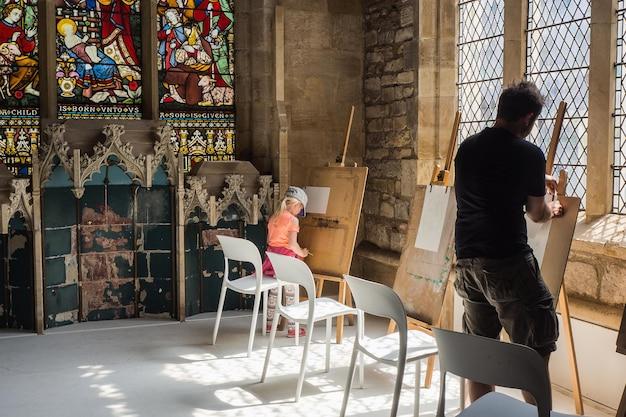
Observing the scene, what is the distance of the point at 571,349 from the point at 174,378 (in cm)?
237

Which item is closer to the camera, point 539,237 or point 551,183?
point 551,183

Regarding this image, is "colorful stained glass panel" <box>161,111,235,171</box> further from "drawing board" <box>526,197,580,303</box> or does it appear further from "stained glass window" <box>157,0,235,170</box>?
"drawing board" <box>526,197,580,303</box>

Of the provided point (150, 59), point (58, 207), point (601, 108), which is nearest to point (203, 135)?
point (150, 59)

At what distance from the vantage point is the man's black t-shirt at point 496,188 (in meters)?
3.21

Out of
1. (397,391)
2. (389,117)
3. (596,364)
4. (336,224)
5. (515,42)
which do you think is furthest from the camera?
(389,117)

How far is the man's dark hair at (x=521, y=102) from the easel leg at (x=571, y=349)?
3.69 ft

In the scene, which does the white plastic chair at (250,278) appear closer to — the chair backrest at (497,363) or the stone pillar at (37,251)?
the stone pillar at (37,251)

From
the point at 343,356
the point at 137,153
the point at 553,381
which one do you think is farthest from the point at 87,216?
the point at 553,381

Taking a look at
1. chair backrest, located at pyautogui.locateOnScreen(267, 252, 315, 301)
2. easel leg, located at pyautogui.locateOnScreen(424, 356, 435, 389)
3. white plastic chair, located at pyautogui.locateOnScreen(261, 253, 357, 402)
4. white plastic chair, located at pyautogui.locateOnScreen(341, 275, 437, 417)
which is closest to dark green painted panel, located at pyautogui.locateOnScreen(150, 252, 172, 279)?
white plastic chair, located at pyautogui.locateOnScreen(261, 253, 357, 402)

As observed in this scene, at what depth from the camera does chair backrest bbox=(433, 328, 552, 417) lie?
244 cm

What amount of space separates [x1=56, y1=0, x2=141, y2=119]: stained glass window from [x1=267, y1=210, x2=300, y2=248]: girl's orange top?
2.01 m

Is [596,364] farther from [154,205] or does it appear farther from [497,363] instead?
[154,205]

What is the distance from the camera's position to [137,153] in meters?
6.43

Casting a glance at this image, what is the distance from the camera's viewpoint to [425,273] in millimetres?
4672
